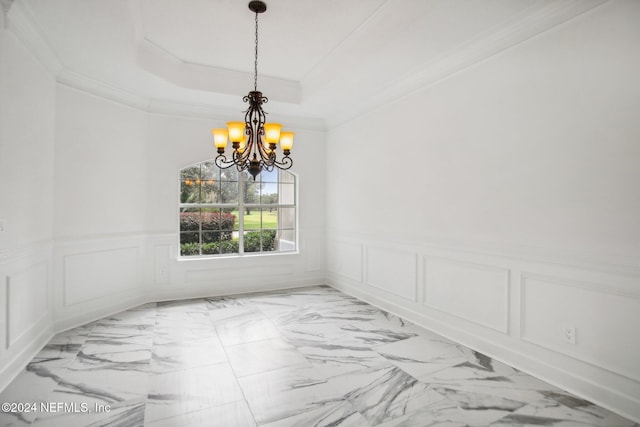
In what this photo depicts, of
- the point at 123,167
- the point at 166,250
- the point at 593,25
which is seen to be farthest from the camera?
the point at 166,250

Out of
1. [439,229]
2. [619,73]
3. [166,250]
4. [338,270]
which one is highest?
[619,73]

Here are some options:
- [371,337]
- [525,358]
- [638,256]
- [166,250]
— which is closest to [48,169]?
[166,250]

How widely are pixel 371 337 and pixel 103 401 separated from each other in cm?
232

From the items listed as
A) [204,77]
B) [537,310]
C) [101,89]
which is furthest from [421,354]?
[101,89]

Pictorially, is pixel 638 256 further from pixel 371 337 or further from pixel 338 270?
pixel 338 270

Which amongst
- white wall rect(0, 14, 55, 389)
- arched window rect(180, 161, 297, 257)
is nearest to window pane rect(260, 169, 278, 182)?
arched window rect(180, 161, 297, 257)

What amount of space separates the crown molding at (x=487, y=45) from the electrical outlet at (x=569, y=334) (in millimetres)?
2221

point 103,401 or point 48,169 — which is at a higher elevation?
point 48,169

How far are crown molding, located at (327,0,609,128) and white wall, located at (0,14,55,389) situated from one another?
11.5 feet

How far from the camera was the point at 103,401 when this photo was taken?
7.93 ft

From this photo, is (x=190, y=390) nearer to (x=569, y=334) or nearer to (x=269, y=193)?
(x=569, y=334)

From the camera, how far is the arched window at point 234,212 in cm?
514

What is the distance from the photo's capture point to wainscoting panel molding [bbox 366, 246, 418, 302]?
159 inches

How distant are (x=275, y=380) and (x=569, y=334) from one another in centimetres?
219
